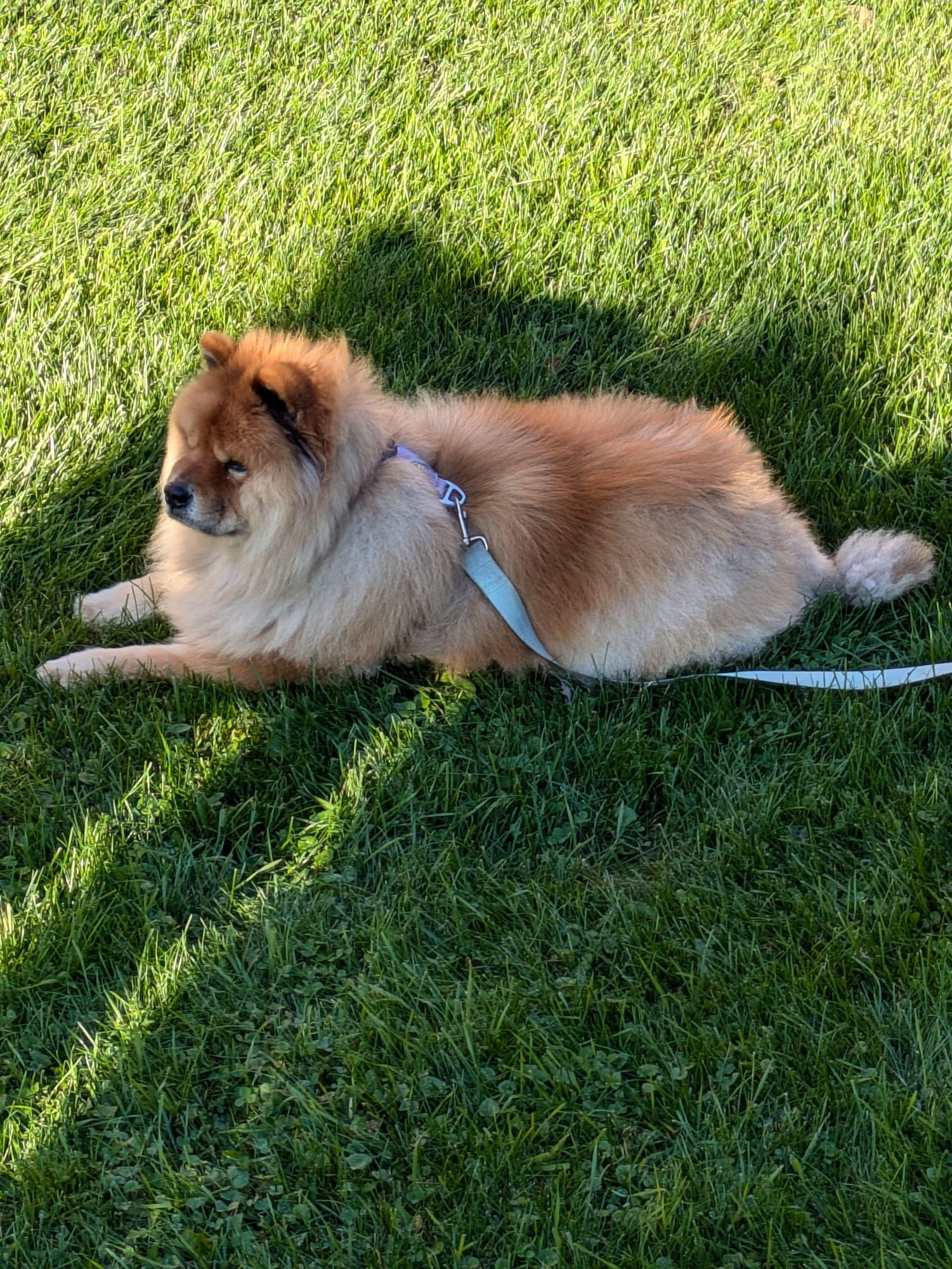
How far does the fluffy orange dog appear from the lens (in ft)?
9.61

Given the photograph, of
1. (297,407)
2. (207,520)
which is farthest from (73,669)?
(297,407)

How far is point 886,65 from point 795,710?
3388 mm

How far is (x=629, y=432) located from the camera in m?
3.29

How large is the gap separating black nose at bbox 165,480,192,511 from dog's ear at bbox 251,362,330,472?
0.91 feet

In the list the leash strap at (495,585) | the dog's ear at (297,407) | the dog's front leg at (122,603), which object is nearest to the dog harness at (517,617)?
the leash strap at (495,585)

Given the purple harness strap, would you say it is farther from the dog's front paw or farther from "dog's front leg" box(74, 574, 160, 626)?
the dog's front paw

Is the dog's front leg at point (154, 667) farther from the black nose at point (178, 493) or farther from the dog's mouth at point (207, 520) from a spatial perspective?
the black nose at point (178, 493)

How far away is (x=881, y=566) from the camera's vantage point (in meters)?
3.29

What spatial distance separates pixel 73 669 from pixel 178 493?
70 centimetres

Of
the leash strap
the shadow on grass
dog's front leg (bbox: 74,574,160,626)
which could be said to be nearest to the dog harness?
the leash strap

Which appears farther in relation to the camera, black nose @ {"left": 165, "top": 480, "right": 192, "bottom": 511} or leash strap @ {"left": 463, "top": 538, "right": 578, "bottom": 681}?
leash strap @ {"left": 463, "top": 538, "right": 578, "bottom": 681}

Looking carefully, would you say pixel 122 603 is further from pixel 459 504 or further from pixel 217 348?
pixel 459 504

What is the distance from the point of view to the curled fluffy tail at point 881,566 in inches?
129

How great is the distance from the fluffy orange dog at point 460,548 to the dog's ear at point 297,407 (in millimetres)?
19
